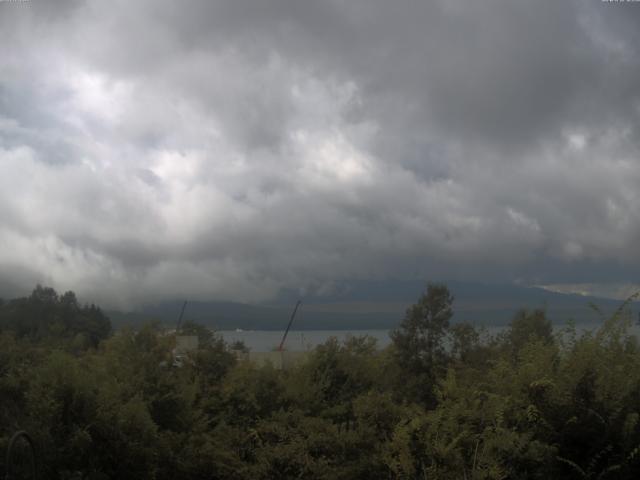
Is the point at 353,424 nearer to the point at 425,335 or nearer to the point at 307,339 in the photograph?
the point at 307,339

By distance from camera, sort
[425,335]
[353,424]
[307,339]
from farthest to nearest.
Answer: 1. [425,335]
2. [307,339]
3. [353,424]

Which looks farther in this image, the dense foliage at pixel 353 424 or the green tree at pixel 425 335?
the green tree at pixel 425 335

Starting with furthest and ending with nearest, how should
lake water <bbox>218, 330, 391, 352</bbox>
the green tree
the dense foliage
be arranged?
1. the green tree
2. lake water <bbox>218, 330, 391, 352</bbox>
3. the dense foliage

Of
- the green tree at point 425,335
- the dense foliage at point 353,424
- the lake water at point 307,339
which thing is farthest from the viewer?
the green tree at point 425,335

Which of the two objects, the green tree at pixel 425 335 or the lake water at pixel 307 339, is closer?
the lake water at pixel 307 339

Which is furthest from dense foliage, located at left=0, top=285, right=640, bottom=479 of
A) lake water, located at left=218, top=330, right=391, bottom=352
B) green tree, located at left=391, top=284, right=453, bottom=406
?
green tree, located at left=391, top=284, right=453, bottom=406

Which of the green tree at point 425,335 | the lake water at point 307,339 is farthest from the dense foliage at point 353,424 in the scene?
the green tree at point 425,335

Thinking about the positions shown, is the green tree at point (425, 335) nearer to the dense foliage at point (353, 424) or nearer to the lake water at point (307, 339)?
the lake water at point (307, 339)

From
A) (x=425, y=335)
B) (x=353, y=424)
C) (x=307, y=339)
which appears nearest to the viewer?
(x=353, y=424)

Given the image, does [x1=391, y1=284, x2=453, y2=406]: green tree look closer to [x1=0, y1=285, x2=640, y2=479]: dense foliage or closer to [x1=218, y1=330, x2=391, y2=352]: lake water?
[x1=218, y1=330, x2=391, y2=352]: lake water

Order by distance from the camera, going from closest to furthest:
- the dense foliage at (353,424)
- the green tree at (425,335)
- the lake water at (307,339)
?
the dense foliage at (353,424)
the lake water at (307,339)
the green tree at (425,335)

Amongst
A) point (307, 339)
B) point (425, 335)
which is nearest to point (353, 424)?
point (307, 339)

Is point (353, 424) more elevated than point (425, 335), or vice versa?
point (425, 335)

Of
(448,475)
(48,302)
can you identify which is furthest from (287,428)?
(48,302)
